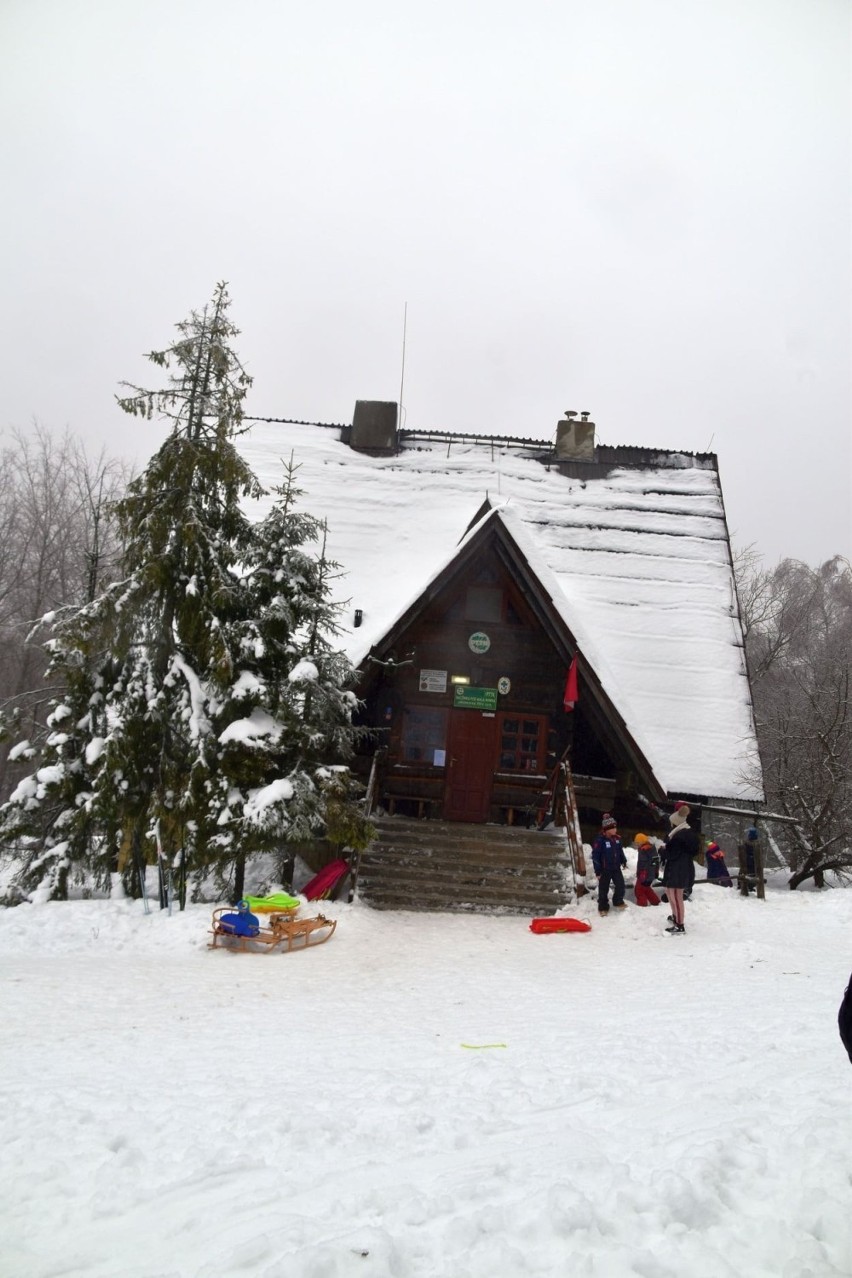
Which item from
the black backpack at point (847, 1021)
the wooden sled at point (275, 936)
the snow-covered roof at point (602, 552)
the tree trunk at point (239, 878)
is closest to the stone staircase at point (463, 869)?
the tree trunk at point (239, 878)

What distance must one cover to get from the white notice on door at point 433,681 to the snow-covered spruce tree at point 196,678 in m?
4.15

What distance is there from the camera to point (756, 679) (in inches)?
1273

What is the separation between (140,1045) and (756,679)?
3116 centimetres

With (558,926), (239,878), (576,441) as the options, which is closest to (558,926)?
(558,926)

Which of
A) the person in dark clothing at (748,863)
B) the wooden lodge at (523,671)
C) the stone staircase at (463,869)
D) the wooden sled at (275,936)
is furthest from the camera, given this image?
the person in dark clothing at (748,863)

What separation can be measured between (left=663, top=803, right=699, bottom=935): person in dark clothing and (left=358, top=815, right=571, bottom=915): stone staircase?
192 cm

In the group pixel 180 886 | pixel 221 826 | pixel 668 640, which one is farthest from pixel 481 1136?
pixel 668 640

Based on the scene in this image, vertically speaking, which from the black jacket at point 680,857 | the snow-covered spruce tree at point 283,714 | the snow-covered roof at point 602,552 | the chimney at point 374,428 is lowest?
the black jacket at point 680,857

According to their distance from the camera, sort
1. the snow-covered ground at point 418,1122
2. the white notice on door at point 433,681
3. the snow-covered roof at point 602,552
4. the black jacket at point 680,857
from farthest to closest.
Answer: the snow-covered roof at point 602,552 < the white notice on door at point 433,681 < the black jacket at point 680,857 < the snow-covered ground at point 418,1122

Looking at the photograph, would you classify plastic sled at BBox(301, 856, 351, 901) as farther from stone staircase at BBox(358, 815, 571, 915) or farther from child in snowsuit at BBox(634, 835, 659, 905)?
child in snowsuit at BBox(634, 835, 659, 905)

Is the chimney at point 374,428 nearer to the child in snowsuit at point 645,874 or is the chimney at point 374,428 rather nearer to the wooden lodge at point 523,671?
the wooden lodge at point 523,671

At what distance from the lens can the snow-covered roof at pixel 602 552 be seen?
15.9m

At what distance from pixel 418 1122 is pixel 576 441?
69.8 feet

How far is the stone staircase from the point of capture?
11.9 m
